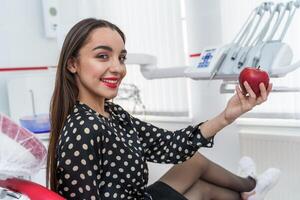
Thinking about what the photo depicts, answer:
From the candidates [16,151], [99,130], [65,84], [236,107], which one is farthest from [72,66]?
[236,107]

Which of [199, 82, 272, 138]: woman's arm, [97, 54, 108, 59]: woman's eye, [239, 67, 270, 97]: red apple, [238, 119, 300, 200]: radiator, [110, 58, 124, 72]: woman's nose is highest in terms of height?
[97, 54, 108, 59]: woman's eye

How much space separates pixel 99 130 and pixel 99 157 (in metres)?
0.08

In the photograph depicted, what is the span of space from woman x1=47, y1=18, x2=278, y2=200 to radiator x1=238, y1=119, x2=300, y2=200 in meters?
0.89

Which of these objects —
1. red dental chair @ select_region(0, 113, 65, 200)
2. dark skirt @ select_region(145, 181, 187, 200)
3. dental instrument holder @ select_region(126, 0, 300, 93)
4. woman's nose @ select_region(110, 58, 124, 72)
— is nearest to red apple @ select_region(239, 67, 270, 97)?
dental instrument holder @ select_region(126, 0, 300, 93)

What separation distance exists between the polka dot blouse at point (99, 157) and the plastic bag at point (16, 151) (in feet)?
0.59

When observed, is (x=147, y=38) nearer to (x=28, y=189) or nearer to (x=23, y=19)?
(x=23, y=19)

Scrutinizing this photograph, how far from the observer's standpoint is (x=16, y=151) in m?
0.80

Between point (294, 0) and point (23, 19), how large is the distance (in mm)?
1672

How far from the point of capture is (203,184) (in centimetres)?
158

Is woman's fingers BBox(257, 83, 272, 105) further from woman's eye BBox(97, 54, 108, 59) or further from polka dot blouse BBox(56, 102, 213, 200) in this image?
woman's eye BBox(97, 54, 108, 59)

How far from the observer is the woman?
41.6 inches

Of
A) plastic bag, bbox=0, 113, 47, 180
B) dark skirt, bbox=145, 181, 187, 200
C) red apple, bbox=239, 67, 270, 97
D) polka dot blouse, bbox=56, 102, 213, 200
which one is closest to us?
plastic bag, bbox=0, 113, 47, 180

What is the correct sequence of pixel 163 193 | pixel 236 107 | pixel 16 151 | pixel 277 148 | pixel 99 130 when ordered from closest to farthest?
pixel 16 151
pixel 99 130
pixel 236 107
pixel 163 193
pixel 277 148

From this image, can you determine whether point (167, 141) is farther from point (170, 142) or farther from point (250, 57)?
point (250, 57)
